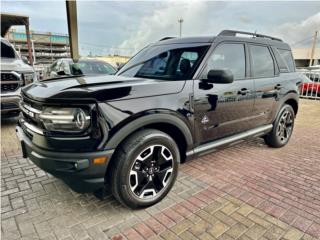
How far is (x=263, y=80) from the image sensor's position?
3.66 m

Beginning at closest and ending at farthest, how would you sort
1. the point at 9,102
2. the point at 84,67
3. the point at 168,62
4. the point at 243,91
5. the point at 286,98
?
the point at 168,62 < the point at 243,91 < the point at 286,98 < the point at 9,102 < the point at 84,67

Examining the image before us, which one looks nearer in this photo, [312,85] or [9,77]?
[9,77]

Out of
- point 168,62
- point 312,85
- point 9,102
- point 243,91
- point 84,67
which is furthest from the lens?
point 312,85

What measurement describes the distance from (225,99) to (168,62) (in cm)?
89

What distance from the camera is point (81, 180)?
208 centimetres

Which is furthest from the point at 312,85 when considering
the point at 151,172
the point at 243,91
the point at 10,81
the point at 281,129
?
the point at 10,81

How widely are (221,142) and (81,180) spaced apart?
1910 millimetres

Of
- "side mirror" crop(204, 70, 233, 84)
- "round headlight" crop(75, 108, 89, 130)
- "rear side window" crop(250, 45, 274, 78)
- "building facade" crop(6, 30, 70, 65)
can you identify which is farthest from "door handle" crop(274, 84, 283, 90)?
"building facade" crop(6, 30, 70, 65)

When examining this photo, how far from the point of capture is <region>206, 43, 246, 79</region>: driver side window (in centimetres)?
297

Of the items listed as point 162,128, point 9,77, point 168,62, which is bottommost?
point 162,128

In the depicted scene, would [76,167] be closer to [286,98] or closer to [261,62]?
[261,62]

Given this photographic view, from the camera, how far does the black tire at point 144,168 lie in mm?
2215

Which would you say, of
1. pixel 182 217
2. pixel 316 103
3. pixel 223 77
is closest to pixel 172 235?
pixel 182 217

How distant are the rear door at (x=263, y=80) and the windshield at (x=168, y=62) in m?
1.07
